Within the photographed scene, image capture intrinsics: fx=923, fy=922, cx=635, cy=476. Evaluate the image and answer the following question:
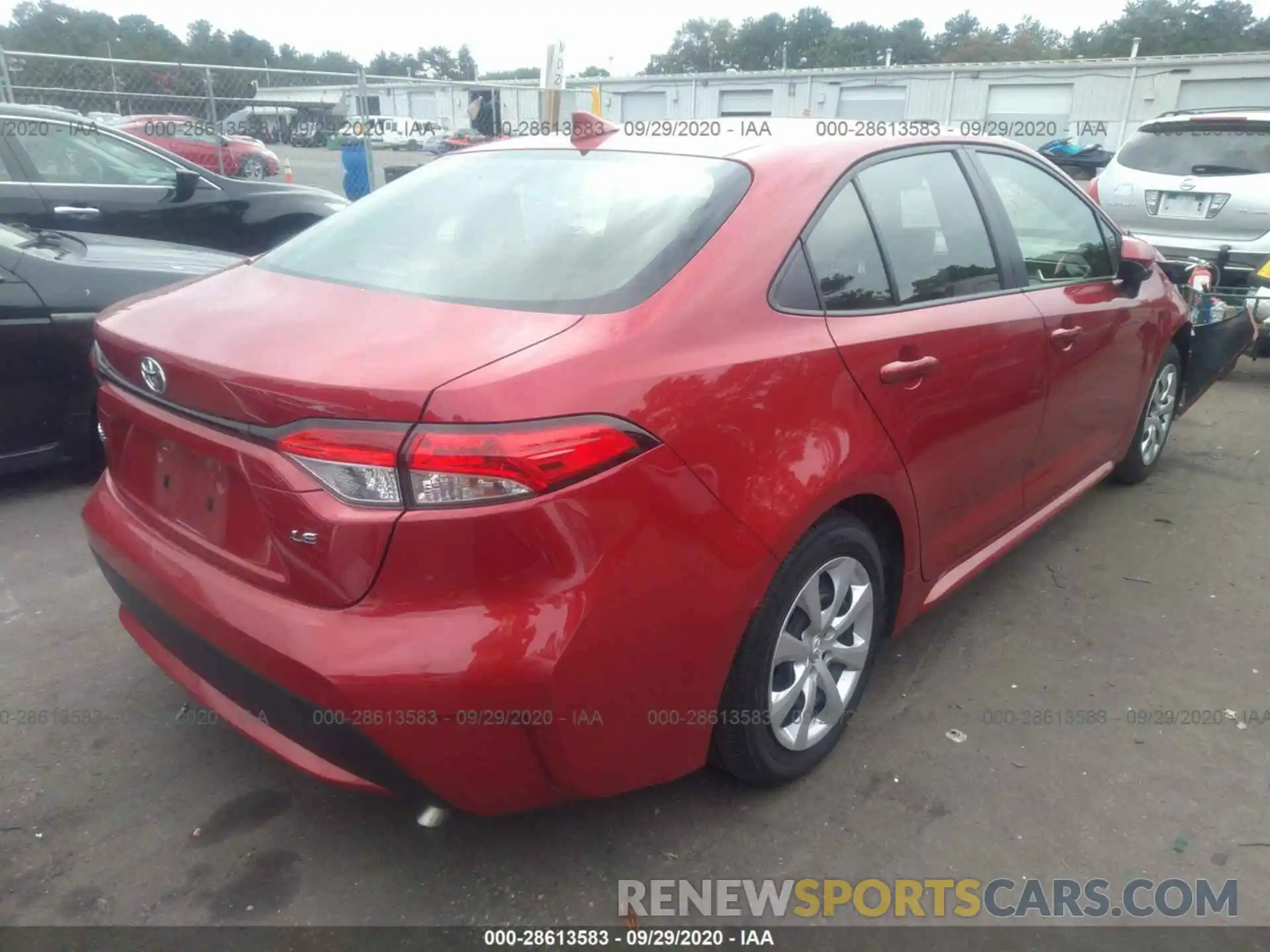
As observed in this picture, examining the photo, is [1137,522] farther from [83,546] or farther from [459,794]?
[83,546]

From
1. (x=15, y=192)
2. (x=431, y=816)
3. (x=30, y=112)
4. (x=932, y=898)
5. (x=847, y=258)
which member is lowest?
(x=932, y=898)

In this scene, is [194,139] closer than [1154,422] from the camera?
No

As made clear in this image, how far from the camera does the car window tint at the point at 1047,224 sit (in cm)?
311

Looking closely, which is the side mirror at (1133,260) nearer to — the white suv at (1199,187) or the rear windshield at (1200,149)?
the white suv at (1199,187)

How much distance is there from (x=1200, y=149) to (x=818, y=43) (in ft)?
273

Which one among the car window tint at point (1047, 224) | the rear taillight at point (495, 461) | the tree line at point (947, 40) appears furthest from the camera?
the tree line at point (947, 40)

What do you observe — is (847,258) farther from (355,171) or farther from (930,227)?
(355,171)

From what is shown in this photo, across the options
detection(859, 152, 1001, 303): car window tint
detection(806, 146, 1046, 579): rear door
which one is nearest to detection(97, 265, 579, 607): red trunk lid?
detection(806, 146, 1046, 579): rear door

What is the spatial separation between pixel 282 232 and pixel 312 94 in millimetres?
7392

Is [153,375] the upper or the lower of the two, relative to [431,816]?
upper

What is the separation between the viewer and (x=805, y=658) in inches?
92.1

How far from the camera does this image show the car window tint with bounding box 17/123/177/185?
6.06m

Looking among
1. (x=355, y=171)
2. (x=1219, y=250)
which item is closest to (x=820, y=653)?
(x=1219, y=250)

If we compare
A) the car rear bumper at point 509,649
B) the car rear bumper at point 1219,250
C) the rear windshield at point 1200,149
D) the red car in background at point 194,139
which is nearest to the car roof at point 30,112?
the red car in background at point 194,139
